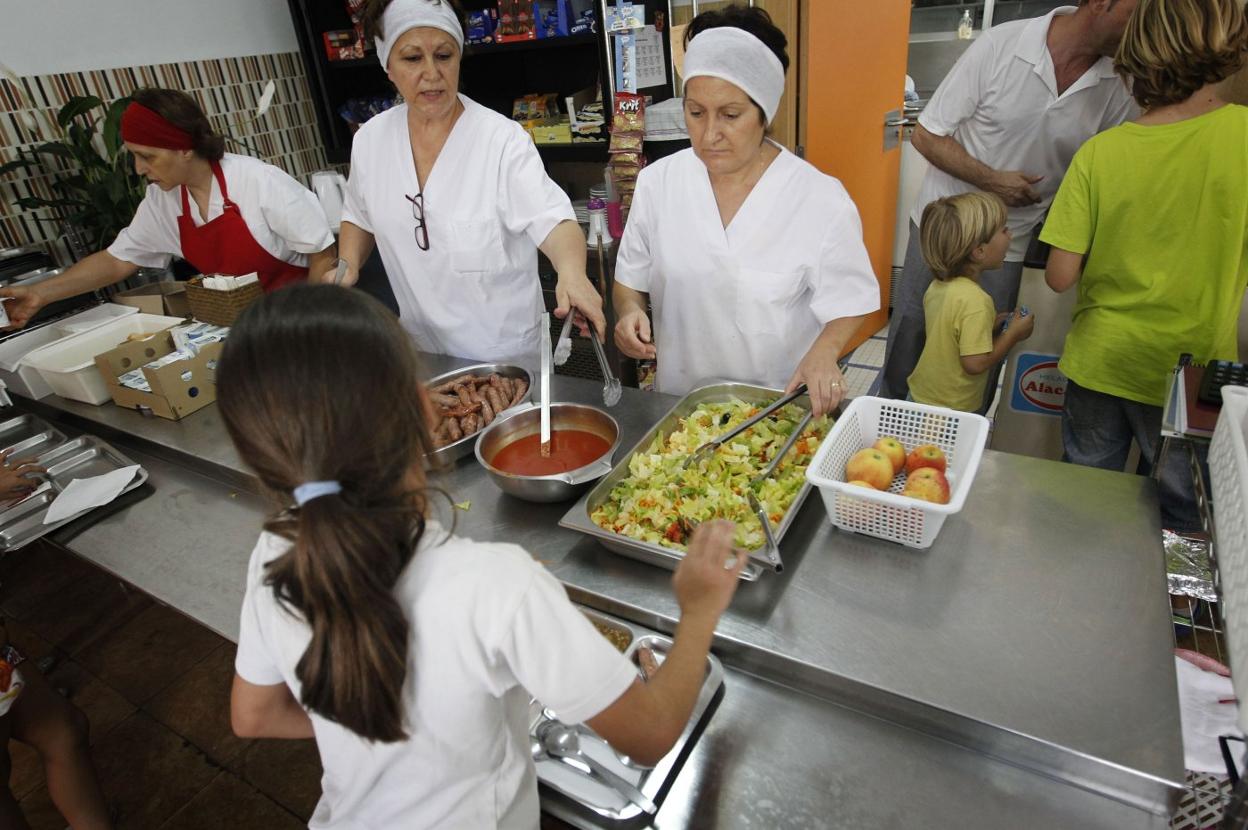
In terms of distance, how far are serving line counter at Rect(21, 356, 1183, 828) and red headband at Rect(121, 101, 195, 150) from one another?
1592 mm

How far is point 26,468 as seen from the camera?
1.92 metres

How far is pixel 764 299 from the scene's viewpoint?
6.30 ft

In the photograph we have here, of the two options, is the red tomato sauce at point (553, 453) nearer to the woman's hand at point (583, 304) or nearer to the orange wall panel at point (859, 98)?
the woman's hand at point (583, 304)

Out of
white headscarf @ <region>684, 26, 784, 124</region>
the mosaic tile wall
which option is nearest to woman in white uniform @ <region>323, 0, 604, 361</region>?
white headscarf @ <region>684, 26, 784, 124</region>

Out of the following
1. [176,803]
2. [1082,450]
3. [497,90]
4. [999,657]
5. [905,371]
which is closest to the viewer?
[999,657]

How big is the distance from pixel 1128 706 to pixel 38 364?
299cm

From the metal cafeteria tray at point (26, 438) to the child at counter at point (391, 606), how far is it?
1.74 meters

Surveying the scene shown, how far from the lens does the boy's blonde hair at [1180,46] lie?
1.66 meters

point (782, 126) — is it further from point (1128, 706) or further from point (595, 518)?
point (1128, 706)

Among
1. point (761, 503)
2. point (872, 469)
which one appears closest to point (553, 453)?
point (761, 503)

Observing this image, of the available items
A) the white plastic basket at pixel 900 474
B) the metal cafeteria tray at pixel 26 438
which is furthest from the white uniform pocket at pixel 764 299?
the metal cafeteria tray at pixel 26 438

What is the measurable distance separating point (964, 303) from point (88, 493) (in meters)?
2.73

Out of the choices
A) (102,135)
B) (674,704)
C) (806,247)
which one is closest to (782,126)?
(806,247)

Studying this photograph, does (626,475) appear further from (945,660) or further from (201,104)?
(201,104)
